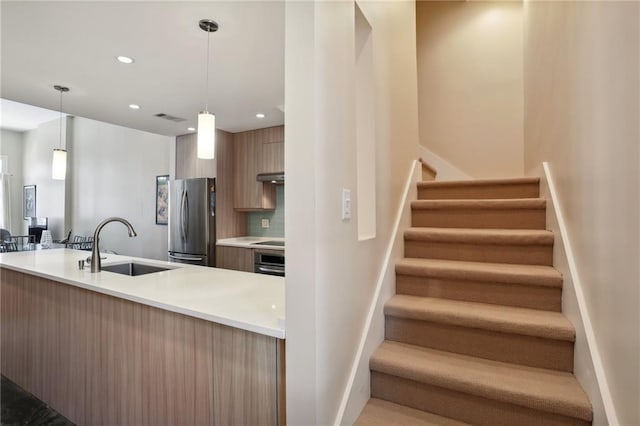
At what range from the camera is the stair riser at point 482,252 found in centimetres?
186

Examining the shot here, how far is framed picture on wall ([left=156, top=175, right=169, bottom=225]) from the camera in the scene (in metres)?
5.70

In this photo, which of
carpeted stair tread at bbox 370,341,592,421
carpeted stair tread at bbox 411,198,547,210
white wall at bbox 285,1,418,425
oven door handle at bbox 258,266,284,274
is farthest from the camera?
oven door handle at bbox 258,266,284,274

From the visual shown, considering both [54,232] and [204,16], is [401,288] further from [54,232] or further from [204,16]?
[54,232]

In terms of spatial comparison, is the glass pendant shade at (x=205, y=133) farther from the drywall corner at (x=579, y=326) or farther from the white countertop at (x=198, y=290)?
the drywall corner at (x=579, y=326)

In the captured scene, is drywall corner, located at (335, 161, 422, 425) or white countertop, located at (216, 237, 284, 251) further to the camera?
white countertop, located at (216, 237, 284, 251)

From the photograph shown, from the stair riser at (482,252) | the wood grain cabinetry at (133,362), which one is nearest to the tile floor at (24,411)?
the wood grain cabinetry at (133,362)

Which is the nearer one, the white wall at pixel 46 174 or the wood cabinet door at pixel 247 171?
the wood cabinet door at pixel 247 171

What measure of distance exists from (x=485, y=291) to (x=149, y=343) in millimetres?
1751

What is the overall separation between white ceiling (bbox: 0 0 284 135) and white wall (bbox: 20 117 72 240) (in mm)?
Answer: 5222

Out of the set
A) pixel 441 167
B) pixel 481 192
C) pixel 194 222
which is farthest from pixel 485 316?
pixel 194 222

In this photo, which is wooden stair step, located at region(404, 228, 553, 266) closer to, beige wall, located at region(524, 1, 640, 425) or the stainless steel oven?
beige wall, located at region(524, 1, 640, 425)

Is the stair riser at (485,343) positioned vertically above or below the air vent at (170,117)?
below

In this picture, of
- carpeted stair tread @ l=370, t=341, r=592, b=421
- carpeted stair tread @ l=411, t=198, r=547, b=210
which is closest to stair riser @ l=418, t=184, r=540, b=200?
carpeted stair tread @ l=411, t=198, r=547, b=210

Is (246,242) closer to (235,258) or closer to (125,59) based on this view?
(235,258)
